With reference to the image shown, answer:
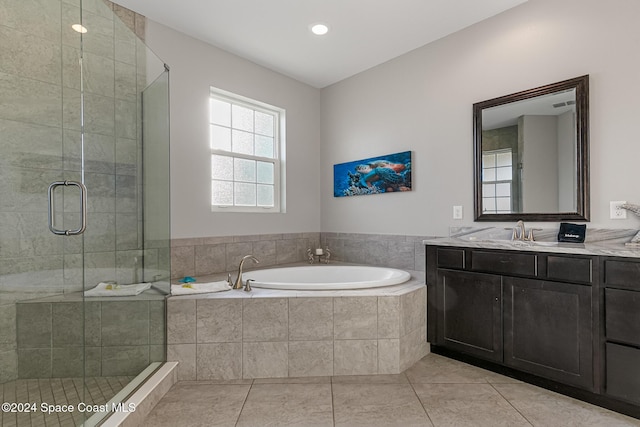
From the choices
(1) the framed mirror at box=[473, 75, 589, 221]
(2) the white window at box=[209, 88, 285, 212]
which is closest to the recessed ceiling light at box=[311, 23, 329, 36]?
(2) the white window at box=[209, 88, 285, 212]

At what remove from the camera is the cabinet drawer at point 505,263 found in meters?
2.19

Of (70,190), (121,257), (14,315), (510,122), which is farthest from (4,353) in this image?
(510,122)

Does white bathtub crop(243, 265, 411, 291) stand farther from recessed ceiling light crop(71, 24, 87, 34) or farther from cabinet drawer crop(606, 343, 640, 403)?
recessed ceiling light crop(71, 24, 87, 34)

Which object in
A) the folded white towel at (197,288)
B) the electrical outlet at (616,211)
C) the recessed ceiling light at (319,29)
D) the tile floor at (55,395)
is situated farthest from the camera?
the recessed ceiling light at (319,29)

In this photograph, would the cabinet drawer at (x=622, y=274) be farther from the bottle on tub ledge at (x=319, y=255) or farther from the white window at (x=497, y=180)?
the bottle on tub ledge at (x=319, y=255)

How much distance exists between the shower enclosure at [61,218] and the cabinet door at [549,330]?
93.4 inches

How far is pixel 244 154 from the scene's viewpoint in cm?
356

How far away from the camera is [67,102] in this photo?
186cm

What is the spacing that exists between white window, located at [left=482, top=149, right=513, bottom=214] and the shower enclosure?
2.68 meters

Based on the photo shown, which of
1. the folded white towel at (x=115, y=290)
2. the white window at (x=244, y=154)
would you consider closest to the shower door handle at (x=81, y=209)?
the folded white towel at (x=115, y=290)

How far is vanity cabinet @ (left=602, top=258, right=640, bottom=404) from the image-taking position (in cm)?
179

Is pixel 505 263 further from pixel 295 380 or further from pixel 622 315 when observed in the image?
pixel 295 380

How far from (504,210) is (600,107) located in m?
0.90

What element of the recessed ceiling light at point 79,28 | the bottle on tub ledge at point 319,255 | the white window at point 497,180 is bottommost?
the bottle on tub ledge at point 319,255
